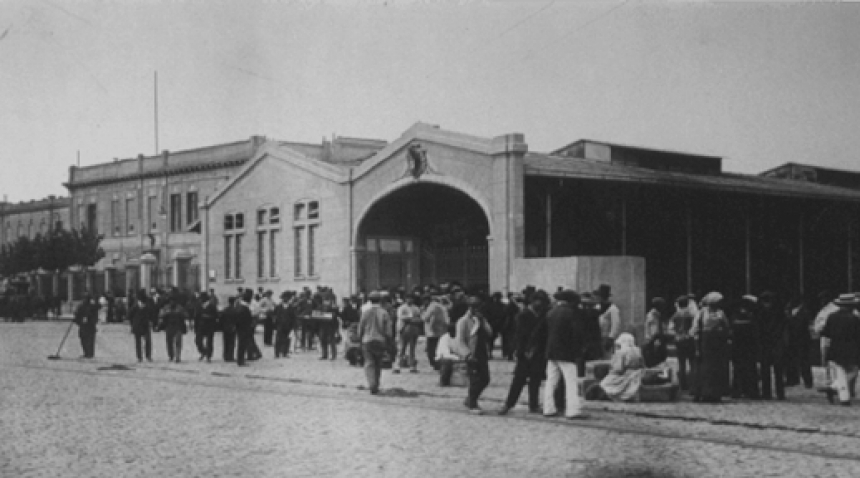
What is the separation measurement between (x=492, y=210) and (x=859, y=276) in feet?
58.9

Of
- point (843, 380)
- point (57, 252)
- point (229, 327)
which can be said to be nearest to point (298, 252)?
point (229, 327)

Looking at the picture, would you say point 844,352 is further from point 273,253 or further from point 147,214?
point 147,214

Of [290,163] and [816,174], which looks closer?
[290,163]

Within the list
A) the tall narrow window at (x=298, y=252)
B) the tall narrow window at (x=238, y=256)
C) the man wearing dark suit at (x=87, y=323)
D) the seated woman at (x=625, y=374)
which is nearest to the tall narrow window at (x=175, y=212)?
the tall narrow window at (x=238, y=256)

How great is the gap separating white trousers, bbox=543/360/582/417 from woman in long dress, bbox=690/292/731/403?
2.76 meters

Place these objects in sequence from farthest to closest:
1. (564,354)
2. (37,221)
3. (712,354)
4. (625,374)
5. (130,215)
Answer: (37,221)
(130,215)
(625,374)
(712,354)
(564,354)

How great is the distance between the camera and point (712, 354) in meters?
14.6

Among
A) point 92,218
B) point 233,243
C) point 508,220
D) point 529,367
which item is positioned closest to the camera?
point 529,367

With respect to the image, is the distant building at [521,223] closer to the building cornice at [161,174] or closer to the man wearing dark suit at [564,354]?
the man wearing dark suit at [564,354]

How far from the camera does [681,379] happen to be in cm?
1612

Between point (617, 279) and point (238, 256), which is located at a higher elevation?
point (238, 256)

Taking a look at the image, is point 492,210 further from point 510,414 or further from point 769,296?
Answer: point 510,414

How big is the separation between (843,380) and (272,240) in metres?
28.4

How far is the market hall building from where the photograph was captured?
30.0 meters
